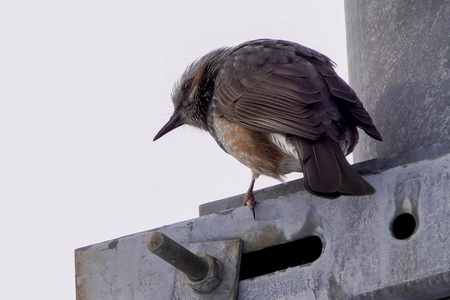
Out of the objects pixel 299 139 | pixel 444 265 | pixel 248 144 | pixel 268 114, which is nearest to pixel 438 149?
pixel 444 265

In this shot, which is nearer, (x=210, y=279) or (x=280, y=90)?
(x=210, y=279)

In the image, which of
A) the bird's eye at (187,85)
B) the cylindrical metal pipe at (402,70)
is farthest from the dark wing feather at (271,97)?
the bird's eye at (187,85)

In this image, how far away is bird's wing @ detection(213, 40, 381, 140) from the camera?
3.79 metres

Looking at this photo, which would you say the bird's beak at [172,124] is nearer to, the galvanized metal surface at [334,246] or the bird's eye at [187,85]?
the bird's eye at [187,85]

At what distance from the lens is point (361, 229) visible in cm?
294

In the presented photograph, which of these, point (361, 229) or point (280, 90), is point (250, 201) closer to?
point (361, 229)

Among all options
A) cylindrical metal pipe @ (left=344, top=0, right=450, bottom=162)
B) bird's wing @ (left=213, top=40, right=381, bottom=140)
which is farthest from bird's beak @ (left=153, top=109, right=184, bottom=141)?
cylindrical metal pipe @ (left=344, top=0, right=450, bottom=162)

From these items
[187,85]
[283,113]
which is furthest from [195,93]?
[283,113]

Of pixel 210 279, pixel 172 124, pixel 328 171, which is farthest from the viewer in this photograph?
pixel 172 124

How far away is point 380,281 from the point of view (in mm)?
2793

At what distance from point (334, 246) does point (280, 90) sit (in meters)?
1.28

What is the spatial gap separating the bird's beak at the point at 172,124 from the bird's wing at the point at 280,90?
844 millimetres

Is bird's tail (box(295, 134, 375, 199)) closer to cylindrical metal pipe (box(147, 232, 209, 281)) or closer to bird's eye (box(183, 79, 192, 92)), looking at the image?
cylindrical metal pipe (box(147, 232, 209, 281))

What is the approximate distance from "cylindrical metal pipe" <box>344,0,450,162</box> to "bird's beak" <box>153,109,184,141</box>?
171 cm
